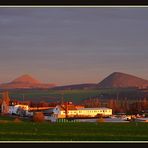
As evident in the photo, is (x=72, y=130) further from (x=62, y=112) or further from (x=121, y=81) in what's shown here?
(x=121, y=81)

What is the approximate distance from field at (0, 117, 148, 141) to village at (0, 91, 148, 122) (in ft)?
0.59

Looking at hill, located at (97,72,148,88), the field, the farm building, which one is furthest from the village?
hill, located at (97,72,148,88)

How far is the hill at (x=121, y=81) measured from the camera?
9180 mm

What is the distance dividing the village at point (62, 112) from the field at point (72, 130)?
18 centimetres

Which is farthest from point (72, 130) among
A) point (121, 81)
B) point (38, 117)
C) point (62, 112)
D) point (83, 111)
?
point (121, 81)

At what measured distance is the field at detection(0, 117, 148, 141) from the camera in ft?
30.4

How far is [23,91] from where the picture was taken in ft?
30.9

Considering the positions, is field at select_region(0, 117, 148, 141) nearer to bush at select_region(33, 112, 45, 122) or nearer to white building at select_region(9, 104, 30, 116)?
bush at select_region(33, 112, 45, 122)

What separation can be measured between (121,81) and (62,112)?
1.48 meters

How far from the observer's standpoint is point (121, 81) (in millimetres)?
9203
